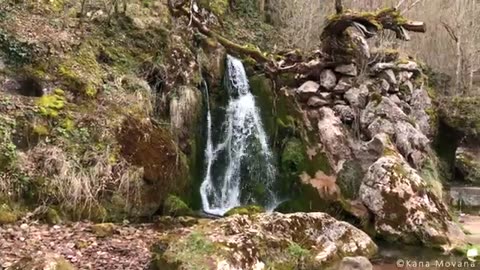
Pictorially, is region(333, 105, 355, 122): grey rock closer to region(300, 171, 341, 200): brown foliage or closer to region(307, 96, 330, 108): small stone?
region(307, 96, 330, 108): small stone

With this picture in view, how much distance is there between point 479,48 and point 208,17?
17519 mm

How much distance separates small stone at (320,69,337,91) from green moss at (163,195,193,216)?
5.42 metres

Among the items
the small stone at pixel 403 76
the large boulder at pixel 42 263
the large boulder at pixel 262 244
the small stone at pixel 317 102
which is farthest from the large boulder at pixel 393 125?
the large boulder at pixel 42 263

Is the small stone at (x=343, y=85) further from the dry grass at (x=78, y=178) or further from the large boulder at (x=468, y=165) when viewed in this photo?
the large boulder at (x=468, y=165)

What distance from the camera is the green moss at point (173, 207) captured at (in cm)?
946

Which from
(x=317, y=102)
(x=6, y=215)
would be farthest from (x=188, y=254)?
(x=317, y=102)

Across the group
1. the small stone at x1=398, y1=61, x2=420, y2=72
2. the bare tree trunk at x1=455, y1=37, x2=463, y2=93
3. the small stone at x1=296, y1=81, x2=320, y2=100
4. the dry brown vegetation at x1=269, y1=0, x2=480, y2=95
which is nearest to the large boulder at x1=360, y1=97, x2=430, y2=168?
the small stone at x1=296, y1=81, x2=320, y2=100

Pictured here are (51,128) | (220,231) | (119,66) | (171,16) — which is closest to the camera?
(220,231)

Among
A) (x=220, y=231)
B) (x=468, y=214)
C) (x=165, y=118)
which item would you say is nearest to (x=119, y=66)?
(x=165, y=118)

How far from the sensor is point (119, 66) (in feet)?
36.6

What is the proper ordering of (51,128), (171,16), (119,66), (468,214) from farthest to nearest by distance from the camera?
(468,214) → (171,16) → (119,66) → (51,128)

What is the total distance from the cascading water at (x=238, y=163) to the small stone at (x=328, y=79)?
1888 millimetres

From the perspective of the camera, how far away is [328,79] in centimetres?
1311

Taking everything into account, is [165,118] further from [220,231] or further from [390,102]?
[390,102]
